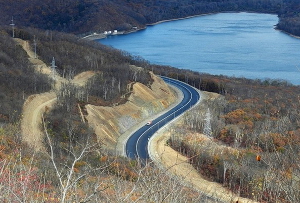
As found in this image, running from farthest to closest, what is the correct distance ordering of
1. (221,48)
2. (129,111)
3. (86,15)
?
1. (86,15)
2. (221,48)
3. (129,111)

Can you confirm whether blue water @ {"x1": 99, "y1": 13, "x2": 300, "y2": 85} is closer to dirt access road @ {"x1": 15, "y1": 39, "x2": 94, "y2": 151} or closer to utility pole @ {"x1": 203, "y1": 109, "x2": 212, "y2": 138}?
dirt access road @ {"x1": 15, "y1": 39, "x2": 94, "y2": 151}

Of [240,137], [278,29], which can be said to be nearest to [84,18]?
[278,29]

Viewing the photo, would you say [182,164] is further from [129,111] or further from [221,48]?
[221,48]

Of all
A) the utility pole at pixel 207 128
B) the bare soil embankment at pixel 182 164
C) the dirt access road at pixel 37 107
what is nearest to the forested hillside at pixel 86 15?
the dirt access road at pixel 37 107

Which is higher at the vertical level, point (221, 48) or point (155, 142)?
point (221, 48)

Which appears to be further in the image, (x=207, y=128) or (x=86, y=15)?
(x=86, y=15)

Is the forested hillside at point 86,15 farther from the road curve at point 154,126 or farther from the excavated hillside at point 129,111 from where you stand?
the excavated hillside at point 129,111

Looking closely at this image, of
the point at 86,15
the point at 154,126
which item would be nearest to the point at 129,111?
the point at 154,126
